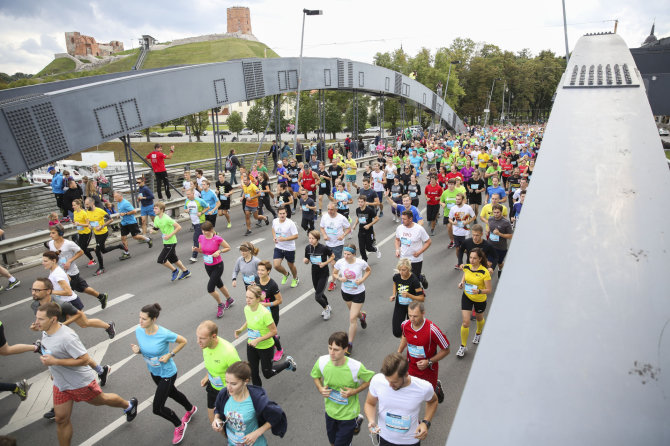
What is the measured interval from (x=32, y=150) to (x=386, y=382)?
9535mm

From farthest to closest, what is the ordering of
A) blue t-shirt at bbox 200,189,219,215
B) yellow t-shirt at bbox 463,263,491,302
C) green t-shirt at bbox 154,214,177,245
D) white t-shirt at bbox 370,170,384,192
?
white t-shirt at bbox 370,170,384,192
blue t-shirt at bbox 200,189,219,215
green t-shirt at bbox 154,214,177,245
yellow t-shirt at bbox 463,263,491,302

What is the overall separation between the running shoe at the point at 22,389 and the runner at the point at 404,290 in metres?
5.28

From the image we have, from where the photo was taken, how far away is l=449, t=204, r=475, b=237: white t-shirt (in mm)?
9711

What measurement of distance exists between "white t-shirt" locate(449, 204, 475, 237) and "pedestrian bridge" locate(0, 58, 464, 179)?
31.0ft

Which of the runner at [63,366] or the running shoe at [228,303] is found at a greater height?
the runner at [63,366]

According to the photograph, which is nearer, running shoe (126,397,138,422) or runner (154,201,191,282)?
running shoe (126,397,138,422)

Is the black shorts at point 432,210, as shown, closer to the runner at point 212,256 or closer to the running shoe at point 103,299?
the runner at point 212,256

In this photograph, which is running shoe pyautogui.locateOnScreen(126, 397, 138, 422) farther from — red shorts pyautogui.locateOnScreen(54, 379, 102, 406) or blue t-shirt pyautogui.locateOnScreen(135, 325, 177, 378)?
blue t-shirt pyautogui.locateOnScreen(135, 325, 177, 378)

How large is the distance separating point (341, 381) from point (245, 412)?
93cm

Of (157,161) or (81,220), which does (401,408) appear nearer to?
(81,220)

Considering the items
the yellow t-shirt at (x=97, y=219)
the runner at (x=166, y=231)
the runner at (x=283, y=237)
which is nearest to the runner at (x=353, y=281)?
the runner at (x=283, y=237)

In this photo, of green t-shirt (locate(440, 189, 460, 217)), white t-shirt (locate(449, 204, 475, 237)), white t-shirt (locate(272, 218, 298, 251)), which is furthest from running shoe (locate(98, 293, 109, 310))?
green t-shirt (locate(440, 189, 460, 217))

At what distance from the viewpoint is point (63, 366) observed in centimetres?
471

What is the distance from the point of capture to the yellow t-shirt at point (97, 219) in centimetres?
1014
